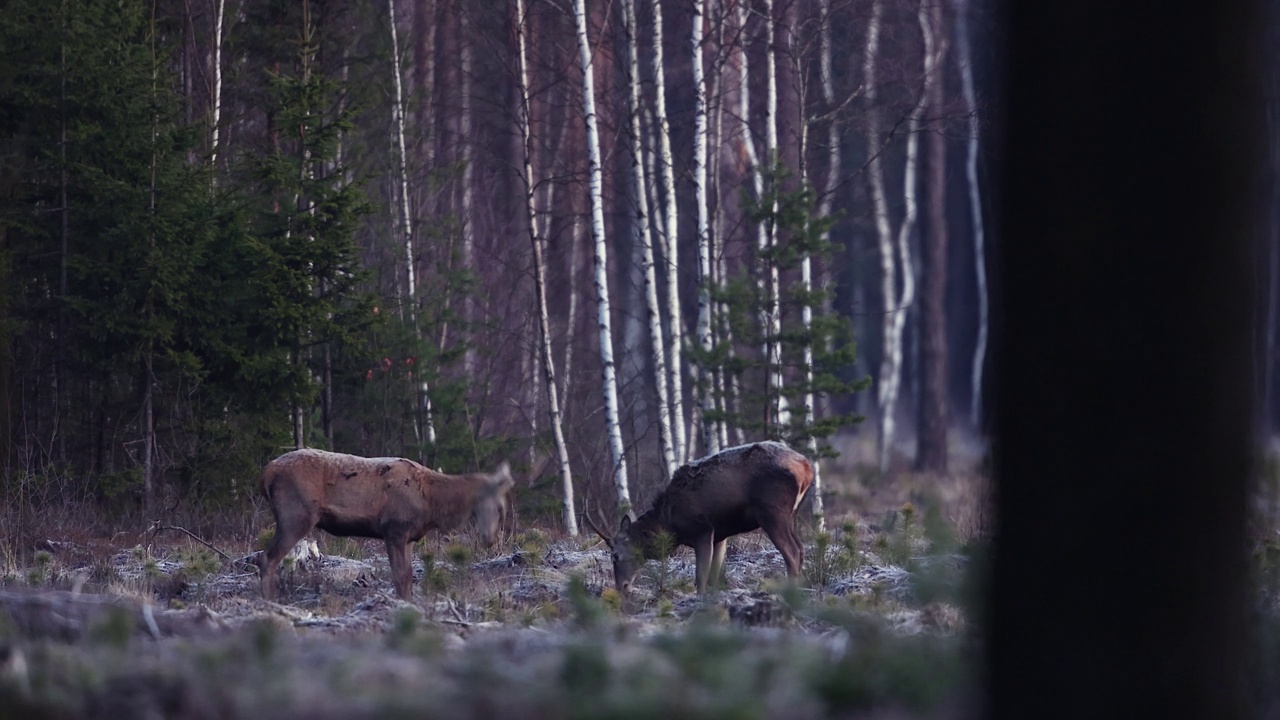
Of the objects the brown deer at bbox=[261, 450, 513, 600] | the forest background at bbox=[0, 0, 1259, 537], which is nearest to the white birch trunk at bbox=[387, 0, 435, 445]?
the forest background at bbox=[0, 0, 1259, 537]

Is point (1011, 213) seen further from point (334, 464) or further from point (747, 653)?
point (334, 464)

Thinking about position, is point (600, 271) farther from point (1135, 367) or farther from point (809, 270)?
point (1135, 367)

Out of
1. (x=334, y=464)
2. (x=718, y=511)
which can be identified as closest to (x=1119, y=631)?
(x=718, y=511)

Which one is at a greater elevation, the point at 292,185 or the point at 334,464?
the point at 292,185

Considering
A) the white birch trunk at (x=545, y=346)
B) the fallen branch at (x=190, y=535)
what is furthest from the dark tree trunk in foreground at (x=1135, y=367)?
the white birch trunk at (x=545, y=346)

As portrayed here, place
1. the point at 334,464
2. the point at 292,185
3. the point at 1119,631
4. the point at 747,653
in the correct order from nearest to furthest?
the point at 1119,631, the point at 747,653, the point at 334,464, the point at 292,185

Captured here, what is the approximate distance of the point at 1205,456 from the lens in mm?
4664

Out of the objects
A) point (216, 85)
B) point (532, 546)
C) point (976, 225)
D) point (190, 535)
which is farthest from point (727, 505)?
point (976, 225)

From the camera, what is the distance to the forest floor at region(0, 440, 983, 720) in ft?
14.8

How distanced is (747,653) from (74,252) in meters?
13.5

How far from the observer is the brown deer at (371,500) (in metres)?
10.9

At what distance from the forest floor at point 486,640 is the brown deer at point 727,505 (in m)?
0.34

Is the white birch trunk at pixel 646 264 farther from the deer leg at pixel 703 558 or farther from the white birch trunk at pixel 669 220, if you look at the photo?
the deer leg at pixel 703 558

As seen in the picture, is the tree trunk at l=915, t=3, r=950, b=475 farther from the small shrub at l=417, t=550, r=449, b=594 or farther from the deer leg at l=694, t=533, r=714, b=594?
the small shrub at l=417, t=550, r=449, b=594
